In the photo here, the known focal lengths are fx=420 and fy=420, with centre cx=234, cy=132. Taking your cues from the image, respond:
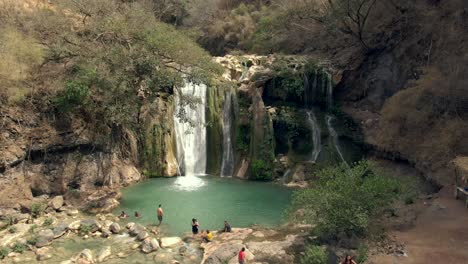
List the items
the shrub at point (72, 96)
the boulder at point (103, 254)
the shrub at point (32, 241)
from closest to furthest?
1. the boulder at point (103, 254)
2. the shrub at point (32, 241)
3. the shrub at point (72, 96)

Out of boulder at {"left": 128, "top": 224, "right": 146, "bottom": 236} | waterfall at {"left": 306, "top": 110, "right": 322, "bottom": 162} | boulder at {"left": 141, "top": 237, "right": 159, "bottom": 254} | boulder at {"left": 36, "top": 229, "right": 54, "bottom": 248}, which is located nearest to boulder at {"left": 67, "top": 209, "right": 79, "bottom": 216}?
boulder at {"left": 36, "top": 229, "right": 54, "bottom": 248}

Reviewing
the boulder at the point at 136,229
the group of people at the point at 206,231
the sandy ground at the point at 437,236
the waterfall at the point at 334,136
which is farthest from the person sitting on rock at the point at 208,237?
the waterfall at the point at 334,136

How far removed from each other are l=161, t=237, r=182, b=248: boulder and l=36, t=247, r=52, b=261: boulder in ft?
15.1

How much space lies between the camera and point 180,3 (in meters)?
50.4

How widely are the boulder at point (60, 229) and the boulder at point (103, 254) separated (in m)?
2.71

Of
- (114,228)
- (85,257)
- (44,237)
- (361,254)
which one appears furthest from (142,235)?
(361,254)

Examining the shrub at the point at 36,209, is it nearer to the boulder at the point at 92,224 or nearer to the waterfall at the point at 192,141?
the boulder at the point at 92,224

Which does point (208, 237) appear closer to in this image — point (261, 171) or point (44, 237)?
point (44, 237)

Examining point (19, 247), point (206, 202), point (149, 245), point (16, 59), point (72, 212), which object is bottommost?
point (19, 247)

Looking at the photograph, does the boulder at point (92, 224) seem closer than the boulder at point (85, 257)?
No

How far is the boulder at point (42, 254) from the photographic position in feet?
55.8

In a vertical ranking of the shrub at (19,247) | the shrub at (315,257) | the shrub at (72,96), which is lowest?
the shrub at (19,247)

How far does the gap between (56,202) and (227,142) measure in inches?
492

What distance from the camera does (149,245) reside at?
17.8 metres
